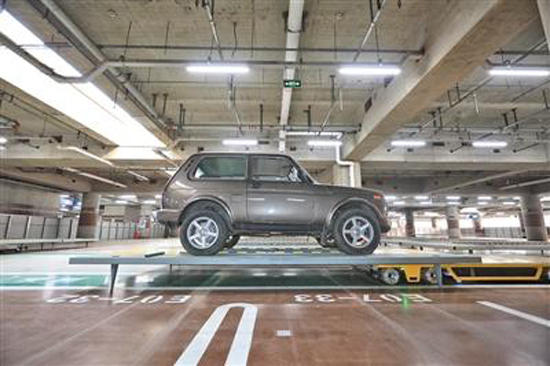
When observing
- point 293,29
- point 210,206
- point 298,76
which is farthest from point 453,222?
point 210,206

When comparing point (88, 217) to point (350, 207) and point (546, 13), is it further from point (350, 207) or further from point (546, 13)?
point (546, 13)

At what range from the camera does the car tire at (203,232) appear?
373 centimetres

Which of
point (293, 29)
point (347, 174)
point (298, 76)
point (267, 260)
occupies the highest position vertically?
point (298, 76)

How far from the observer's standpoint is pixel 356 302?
3309mm

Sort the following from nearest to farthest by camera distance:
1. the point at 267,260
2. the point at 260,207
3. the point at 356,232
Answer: the point at 267,260 < the point at 260,207 < the point at 356,232

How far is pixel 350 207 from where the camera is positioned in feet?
12.8

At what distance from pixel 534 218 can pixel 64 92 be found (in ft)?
100

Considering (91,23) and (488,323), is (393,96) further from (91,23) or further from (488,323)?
(91,23)

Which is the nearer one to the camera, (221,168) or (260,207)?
(260,207)

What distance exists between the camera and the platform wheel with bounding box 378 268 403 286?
4.13 m

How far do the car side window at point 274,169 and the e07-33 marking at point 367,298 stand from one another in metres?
1.63

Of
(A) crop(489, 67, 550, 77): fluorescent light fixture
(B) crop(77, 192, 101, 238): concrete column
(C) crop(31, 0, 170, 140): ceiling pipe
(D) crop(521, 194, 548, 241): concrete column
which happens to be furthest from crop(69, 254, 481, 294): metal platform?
(D) crop(521, 194, 548, 241): concrete column

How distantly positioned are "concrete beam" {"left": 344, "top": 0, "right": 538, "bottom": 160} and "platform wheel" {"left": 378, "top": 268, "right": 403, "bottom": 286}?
4.07 meters

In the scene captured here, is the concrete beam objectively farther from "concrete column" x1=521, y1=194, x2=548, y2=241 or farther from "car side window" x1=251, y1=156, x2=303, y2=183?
"concrete column" x1=521, y1=194, x2=548, y2=241
